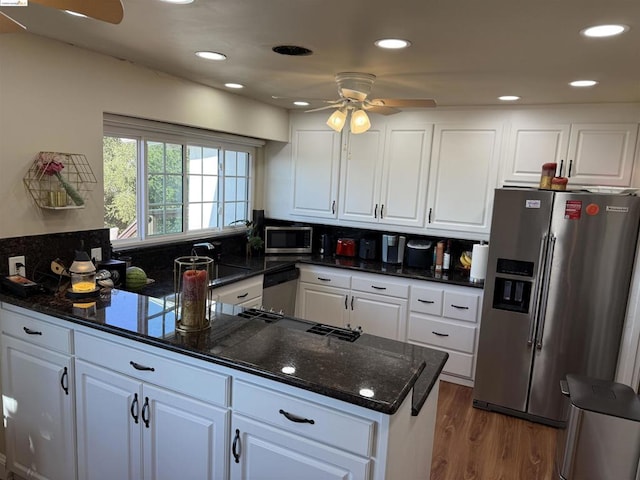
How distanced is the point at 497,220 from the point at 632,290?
92cm

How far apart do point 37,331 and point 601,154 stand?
376cm

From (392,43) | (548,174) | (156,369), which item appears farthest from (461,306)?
(156,369)

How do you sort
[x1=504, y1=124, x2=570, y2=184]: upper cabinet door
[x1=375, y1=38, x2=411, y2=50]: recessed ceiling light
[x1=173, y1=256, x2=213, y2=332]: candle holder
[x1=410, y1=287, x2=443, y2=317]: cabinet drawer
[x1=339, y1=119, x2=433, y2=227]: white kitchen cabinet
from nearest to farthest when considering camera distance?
[x1=173, y1=256, x2=213, y2=332]: candle holder < [x1=375, y1=38, x2=411, y2=50]: recessed ceiling light < [x1=504, y1=124, x2=570, y2=184]: upper cabinet door < [x1=410, y1=287, x2=443, y2=317]: cabinet drawer < [x1=339, y1=119, x2=433, y2=227]: white kitchen cabinet

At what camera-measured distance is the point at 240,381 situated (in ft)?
5.16

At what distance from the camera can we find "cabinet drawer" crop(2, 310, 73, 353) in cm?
201

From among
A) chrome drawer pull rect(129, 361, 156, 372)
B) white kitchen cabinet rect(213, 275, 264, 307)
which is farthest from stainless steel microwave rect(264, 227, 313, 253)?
chrome drawer pull rect(129, 361, 156, 372)

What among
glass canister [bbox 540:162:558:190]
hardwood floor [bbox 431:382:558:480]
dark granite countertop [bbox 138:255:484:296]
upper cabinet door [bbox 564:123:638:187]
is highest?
upper cabinet door [bbox 564:123:638:187]

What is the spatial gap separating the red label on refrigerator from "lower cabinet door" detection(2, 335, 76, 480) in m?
2.96

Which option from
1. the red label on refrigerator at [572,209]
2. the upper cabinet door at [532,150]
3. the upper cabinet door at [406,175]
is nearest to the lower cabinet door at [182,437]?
the red label on refrigerator at [572,209]

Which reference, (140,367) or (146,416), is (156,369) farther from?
(146,416)

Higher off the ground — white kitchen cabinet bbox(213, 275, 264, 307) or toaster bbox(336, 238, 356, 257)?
toaster bbox(336, 238, 356, 257)

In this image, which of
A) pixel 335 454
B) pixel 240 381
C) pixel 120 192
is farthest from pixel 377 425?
pixel 120 192

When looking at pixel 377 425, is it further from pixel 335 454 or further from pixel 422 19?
pixel 422 19

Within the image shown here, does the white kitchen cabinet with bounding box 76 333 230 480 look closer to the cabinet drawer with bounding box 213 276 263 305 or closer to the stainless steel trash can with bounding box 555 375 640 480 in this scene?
the cabinet drawer with bounding box 213 276 263 305
